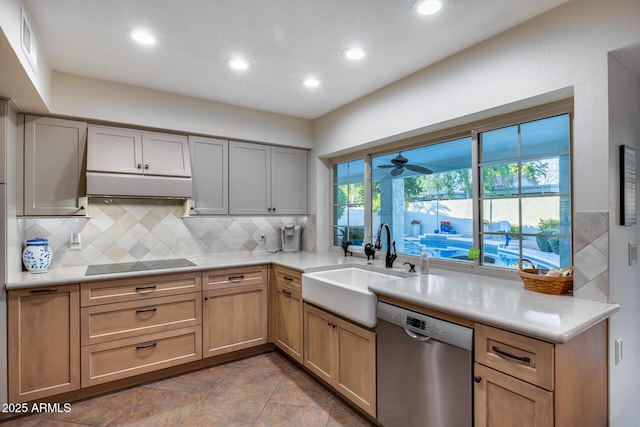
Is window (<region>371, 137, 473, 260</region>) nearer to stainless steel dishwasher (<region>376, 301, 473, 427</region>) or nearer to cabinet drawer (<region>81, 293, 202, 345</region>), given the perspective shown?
stainless steel dishwasher (<region>376, 301, 473, 427</region>)

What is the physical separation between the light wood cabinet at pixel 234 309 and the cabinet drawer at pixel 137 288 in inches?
5.7

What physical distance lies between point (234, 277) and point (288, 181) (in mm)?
1276

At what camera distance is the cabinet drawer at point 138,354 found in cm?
238

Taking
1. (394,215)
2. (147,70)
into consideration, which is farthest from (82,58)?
(394,215)

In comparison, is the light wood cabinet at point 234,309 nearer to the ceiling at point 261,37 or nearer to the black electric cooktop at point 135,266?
the black electric cooktop at point 135,266

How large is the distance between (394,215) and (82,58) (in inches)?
108

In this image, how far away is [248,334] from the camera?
3.03 meters

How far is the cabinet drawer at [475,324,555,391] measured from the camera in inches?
49.2

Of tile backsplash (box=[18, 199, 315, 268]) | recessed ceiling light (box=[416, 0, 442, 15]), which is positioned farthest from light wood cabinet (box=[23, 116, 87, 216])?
recessed ceiling light (box=[416, 0, 442, 15])

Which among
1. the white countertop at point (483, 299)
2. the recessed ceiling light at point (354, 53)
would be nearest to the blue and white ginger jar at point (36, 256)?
the white countertop at point (483, 299)

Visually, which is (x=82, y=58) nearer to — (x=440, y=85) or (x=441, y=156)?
(x=440, y=85)

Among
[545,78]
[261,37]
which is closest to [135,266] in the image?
[261,37]

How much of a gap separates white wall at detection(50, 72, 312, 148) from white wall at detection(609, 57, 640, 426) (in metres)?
2.71

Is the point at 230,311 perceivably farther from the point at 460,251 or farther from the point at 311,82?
the point at 311,82
